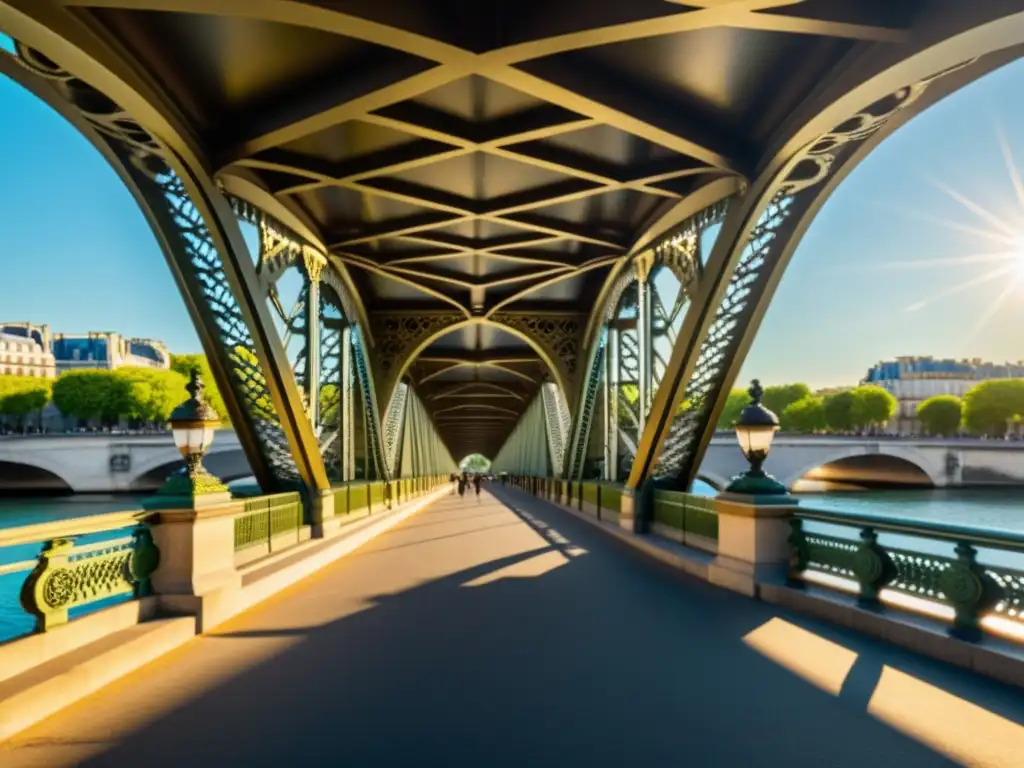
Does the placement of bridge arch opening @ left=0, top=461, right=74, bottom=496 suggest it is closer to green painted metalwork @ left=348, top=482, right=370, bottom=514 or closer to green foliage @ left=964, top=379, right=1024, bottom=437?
green painted metalwork @ left=348, top=482, right=370, bottom=514

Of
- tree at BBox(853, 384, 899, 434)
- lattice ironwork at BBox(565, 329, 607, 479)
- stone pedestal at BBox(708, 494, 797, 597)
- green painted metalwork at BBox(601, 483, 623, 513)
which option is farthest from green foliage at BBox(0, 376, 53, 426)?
tree at BBox(853, 384, 899, 434)

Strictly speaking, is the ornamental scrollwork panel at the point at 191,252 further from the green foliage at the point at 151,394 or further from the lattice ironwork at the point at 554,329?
the green foliage at the point at 151,394

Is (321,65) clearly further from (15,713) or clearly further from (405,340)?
(405,340)

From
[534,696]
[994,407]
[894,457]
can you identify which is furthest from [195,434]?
[994,407]

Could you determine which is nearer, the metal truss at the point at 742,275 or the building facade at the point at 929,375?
the metal truss at the point at 742,275

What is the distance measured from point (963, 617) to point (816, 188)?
7.98m

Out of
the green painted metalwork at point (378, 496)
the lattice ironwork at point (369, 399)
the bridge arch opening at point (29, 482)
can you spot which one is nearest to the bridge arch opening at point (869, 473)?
the lattice ironwork at point (369, 399)

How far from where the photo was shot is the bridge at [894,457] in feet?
172

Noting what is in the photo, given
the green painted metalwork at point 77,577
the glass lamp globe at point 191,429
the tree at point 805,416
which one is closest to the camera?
the green painted metalwork at point 77,577

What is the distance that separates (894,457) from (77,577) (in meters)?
62.8

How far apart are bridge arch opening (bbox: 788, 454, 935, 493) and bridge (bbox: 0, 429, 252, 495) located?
4409cm

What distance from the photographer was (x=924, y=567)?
6195 millimetres

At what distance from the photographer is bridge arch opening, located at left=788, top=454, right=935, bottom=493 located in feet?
190

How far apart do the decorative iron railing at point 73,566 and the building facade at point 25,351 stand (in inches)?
4227
